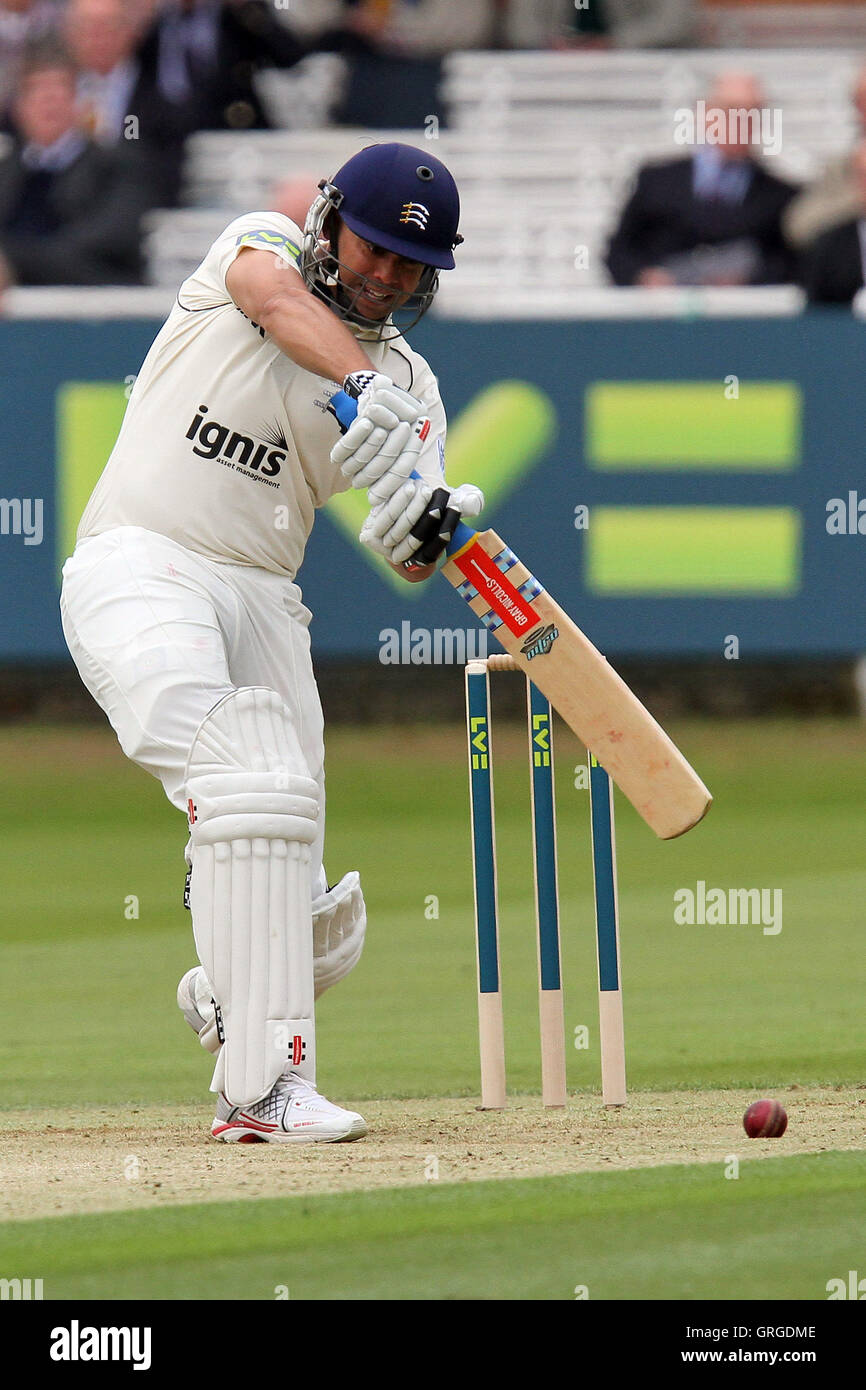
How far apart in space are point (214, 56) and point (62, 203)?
156 centimetres

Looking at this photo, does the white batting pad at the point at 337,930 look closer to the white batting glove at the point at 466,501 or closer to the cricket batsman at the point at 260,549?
the cricket batsman at the point at 260,549

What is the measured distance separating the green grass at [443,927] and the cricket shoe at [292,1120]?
3.68 feet

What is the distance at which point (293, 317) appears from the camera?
4742 millimetres

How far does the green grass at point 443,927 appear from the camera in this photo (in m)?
6.17

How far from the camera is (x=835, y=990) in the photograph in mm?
7082

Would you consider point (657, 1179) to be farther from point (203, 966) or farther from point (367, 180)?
point (367, 180)

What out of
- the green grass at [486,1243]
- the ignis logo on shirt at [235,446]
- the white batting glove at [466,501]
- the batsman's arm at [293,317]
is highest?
the batsman's arm at [293,317]

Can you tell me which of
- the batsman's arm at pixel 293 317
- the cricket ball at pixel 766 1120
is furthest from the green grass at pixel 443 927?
the batsman's arm at pixel 293 317

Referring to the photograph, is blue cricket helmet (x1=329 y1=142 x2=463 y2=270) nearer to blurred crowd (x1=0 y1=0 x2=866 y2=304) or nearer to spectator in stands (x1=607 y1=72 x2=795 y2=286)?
blurred crowd (x1=0 y1=0 x2=866 y2=304)

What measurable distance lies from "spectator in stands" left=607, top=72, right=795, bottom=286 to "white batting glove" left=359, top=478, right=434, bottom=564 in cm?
801

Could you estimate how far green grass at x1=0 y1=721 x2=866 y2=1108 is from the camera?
617 cm

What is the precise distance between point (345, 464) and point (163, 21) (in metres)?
9.49

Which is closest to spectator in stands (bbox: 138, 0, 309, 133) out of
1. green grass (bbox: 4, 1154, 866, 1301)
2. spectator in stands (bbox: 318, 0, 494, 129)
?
spectator in stands (bbox: 318, 0, 494, 129)
